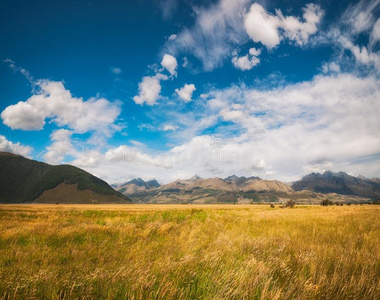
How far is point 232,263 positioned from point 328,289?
1.65 m

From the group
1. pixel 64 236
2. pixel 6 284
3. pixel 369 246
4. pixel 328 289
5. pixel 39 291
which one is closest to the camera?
pixel 39 291

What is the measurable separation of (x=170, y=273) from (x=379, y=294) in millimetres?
3607

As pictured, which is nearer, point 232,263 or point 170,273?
point 170,273

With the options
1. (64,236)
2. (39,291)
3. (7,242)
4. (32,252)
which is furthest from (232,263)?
(7,242)

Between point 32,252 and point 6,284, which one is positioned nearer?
point 6,284

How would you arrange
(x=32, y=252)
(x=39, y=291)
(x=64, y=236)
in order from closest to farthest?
(x=39, y=291), (x=32, y=252), (x=64, y=236)

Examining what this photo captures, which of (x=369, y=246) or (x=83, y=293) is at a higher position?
(x=83, y=293)

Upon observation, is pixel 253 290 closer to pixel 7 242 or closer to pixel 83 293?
pixel 83 293

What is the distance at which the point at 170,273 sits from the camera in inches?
137

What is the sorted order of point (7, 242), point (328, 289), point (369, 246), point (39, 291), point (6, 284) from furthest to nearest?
point (7, 242) < point (369, 246) < point (328, 289) < point (6, 284) < point (39, 291)

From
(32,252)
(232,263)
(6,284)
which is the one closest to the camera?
(6,284)

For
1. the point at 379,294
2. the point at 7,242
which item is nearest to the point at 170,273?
the point at 379,294

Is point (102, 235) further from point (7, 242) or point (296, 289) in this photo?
point (296, 289)

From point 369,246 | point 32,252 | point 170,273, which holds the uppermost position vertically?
point 170,273
